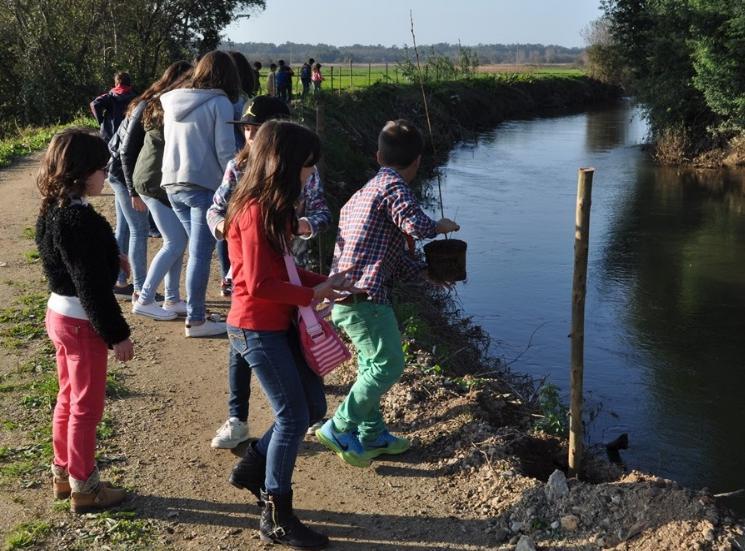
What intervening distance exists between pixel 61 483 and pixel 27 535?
0.32m

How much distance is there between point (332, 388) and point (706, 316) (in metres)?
6.83

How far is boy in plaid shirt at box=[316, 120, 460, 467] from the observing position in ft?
13.9

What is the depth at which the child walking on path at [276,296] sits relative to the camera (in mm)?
3574

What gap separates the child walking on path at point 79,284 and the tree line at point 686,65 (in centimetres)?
1907

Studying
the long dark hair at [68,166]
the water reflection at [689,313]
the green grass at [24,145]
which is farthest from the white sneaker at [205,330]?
the green grass at [24,145]

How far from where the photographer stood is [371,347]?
438 centimetres

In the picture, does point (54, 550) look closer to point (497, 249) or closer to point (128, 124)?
point (128, 124)

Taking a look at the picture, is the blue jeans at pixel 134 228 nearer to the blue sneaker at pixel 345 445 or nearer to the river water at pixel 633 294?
the blue sneaker at pixel 345 445

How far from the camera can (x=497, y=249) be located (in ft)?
45.7

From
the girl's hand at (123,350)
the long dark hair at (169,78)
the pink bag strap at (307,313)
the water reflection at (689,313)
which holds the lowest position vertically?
the water reflection at (689,313)

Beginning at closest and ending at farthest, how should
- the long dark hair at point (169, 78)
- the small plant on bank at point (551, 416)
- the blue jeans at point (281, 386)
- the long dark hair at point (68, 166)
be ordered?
the blue jeans at point (281, 386) → the long dark hair at point (68, 166) → the small plant on bank at point (551, 416) → the long dark hair at point (169, 78)

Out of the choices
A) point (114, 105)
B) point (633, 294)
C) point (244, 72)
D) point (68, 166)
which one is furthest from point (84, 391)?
point (633, 294)

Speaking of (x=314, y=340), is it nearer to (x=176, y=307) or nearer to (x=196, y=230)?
(x=196, y=230)

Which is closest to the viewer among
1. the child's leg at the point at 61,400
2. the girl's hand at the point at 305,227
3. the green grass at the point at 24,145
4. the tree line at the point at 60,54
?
the child's leg at the point at 61,400
